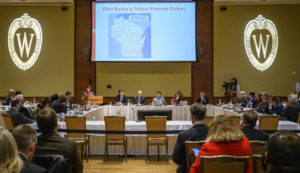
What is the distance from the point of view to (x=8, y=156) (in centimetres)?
174

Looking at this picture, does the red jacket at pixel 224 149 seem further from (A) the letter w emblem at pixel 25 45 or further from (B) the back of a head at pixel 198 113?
(A) the letter w emblem at pixel 25 45

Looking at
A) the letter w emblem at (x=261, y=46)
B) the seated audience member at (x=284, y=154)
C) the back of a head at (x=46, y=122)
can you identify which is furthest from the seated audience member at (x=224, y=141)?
the letter w emblem at (x=261, y=46)

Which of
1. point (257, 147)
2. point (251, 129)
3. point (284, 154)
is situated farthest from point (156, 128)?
point (284, 154)

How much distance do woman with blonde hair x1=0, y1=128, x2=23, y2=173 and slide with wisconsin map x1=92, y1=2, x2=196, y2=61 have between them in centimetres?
1041

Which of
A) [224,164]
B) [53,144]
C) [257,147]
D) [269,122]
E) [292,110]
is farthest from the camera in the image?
[292,110]

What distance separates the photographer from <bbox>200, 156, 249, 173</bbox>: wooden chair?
256 cm

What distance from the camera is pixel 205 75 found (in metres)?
12.9

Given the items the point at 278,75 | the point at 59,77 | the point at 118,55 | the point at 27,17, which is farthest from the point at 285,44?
the point at 27,17

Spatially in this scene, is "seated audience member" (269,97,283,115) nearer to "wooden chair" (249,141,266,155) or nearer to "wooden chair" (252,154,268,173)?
"wooden chair" (249,141,266,155)

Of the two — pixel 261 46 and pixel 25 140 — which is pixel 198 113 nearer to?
pixel 25 140

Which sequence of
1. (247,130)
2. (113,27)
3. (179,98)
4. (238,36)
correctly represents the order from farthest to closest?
(238,36)
(113,27)
(179,98)
(247,130)

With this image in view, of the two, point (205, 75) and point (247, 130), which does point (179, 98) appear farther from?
point (247, 130)

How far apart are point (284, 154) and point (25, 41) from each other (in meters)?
12.8

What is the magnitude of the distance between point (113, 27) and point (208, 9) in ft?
12.4
